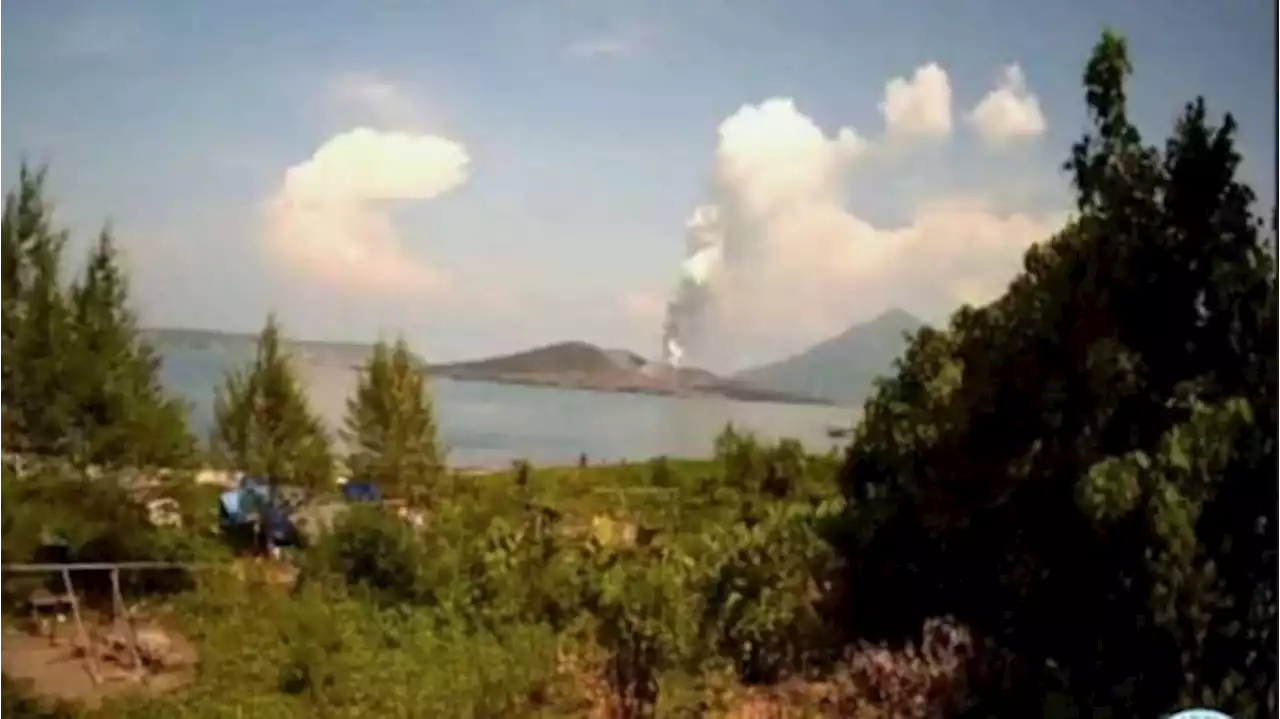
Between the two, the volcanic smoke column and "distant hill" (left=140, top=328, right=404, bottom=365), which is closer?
"distant hill" (left=140, top=328, right=404, bottom=365)

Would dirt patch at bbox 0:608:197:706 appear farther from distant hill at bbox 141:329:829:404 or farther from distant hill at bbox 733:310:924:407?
distant hill at bbox 733:310:924:407

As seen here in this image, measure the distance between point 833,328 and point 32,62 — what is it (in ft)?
3.29

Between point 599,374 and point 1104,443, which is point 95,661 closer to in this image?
point 599,374

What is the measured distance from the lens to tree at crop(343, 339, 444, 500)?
6.37ft

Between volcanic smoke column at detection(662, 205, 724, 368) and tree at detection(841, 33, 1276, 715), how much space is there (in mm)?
252

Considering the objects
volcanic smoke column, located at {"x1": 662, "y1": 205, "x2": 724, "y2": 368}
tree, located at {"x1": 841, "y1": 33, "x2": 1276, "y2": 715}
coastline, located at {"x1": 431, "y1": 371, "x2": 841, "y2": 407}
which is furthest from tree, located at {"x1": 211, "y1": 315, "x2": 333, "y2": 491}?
tree, located at {"x1": 841, "y1": 33, "x2": 1276, "y2": 715}

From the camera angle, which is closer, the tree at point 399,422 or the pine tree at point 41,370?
the pine tree at point 41,370

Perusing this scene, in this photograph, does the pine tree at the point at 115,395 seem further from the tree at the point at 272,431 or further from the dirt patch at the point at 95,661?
the dirt patch at the point at 95,661

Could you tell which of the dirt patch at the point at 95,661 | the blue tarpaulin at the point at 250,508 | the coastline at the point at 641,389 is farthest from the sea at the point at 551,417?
the dirt patch at the point at 95,661

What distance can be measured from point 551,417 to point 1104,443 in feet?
2.24

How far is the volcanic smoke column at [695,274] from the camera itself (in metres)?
2.03

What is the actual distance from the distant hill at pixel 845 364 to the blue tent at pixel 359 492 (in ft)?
1.52

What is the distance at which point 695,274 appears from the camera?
203cm

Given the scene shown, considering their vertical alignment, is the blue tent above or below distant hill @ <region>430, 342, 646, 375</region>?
below
